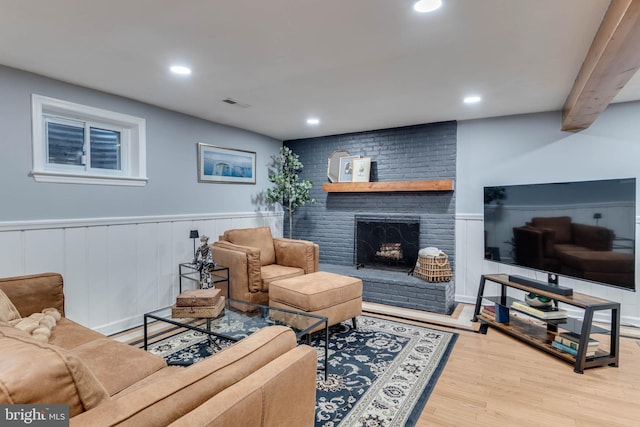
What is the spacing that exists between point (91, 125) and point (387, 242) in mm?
3479

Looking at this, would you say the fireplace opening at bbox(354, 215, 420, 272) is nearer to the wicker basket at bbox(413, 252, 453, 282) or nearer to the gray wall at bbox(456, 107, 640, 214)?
the wicker basket at bbox(413, 252, 453, 282)

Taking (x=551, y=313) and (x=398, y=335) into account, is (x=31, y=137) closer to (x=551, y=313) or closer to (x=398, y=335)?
(x=398, y=335)

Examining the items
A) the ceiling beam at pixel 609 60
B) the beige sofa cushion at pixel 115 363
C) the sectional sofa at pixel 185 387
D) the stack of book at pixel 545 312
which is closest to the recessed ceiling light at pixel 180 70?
the beige sofa cushion at pixel 115 363

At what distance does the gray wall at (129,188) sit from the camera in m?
2.46

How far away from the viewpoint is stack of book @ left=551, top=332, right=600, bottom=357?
8.03ft

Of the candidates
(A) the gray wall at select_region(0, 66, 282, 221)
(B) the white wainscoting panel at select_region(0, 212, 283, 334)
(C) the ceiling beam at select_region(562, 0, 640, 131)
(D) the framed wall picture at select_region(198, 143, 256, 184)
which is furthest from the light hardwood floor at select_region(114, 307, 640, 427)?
(D) the framed wall picture at select_region(198, 143, 256, 184)

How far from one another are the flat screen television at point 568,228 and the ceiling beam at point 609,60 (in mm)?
631

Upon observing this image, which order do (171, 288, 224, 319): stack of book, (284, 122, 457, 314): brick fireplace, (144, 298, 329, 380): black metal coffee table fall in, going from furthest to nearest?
(284, 122, 457, 314): brick fireplace < (171, 288, 224, 319): stack of book < (144, 298, 329, 380): black metal coffee table

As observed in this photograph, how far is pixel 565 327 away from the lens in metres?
2.77

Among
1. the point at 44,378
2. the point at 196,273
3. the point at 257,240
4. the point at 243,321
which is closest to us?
the point at 44,378

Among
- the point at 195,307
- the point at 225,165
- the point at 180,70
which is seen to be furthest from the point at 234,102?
the point at 195,307

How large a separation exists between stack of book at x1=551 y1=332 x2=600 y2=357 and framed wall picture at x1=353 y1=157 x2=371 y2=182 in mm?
2653

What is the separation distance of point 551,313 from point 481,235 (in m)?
1.27

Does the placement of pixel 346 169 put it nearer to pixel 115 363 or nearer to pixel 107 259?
pixel 107 259
